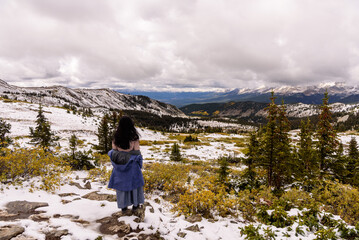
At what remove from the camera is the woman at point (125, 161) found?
4988 mm

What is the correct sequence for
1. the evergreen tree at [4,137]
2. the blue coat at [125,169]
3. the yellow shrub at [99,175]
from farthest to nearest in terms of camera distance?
the evergreen tree at [4,137] < the yellow shrub at [99,175] < the blue coat at [125,169]

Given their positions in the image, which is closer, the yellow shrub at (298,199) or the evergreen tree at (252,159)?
the yellow shrub at (298,199)

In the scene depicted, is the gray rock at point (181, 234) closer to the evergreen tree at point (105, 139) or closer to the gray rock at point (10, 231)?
the gray rock at point (10, 231)

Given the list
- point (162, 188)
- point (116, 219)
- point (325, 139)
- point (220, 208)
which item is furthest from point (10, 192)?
point (325, 139)

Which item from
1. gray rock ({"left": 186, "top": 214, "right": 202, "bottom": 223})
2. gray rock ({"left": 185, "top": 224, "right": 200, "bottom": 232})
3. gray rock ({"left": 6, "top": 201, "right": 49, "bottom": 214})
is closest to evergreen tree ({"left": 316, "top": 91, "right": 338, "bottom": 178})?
gray rock ({"left": 186, "top": 214, "right": 202, "bottom": 223})

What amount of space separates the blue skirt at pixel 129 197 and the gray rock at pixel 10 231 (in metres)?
2.29

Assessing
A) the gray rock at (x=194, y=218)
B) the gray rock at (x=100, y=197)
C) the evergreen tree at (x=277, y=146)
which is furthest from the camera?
the evergreen tree at (x=277, y=146)

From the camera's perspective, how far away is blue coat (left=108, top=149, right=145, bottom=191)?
16.7 feet

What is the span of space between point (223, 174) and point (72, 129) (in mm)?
36943

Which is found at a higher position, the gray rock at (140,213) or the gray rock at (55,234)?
the gray rock at (55,234)

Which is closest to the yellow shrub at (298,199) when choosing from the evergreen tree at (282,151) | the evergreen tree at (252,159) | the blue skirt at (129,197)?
the evergreen tree at (282,151)

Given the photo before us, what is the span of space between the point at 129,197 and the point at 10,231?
2.80m

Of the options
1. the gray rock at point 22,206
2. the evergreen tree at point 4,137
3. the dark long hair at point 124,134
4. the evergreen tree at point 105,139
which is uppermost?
the dark long hair at point 124,134

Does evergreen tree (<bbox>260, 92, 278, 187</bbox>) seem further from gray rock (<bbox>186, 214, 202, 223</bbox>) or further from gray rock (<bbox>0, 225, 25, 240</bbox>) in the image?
gray rock (<bbox>0, 225, 25, 240</bbox>)
